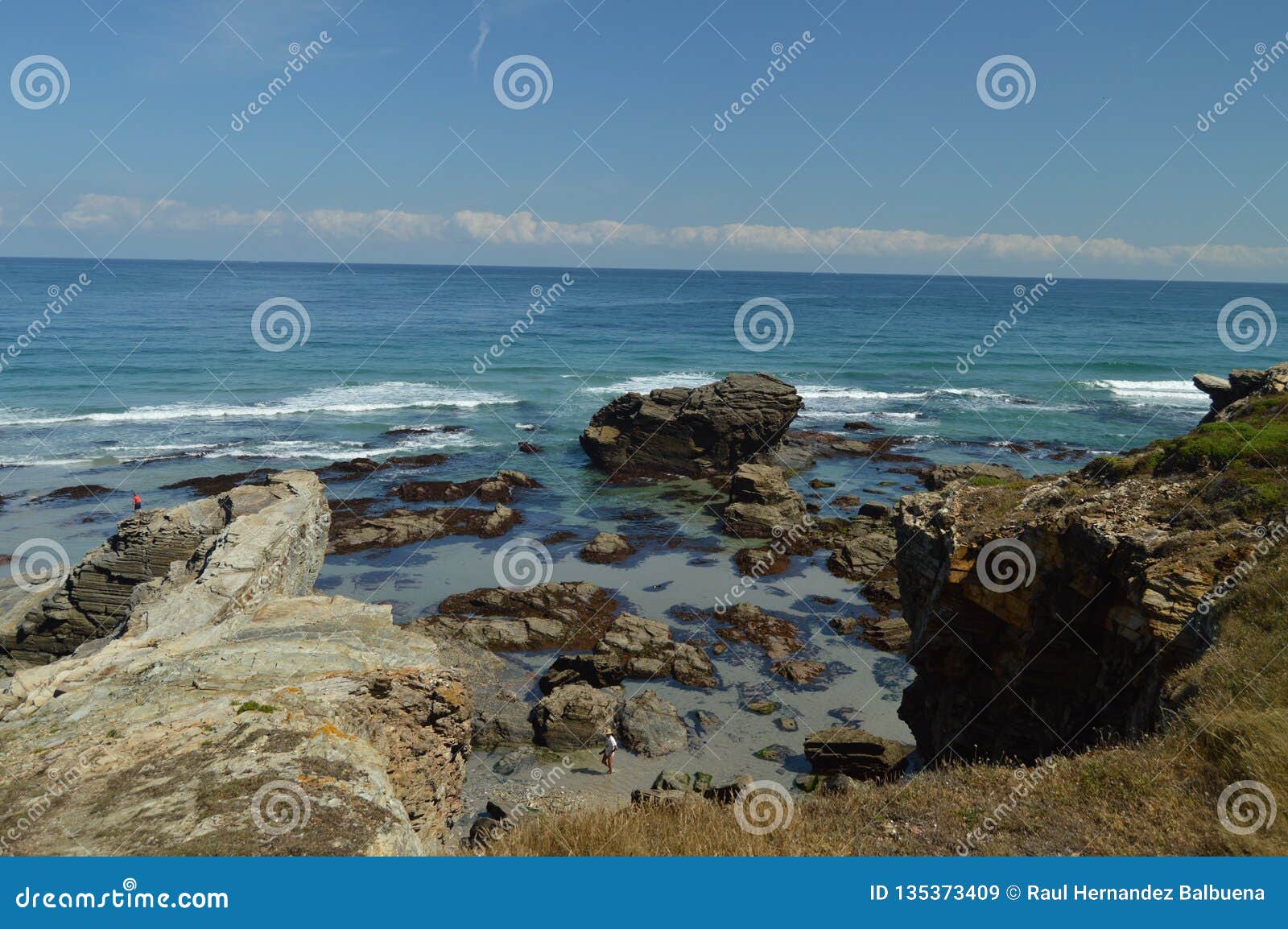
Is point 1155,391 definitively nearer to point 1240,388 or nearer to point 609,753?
point 1240,388

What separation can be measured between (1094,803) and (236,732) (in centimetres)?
882

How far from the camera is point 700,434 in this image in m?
37.8

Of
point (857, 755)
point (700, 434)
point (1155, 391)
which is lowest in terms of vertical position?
point (857, 755)

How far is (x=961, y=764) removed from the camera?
10.9 meters

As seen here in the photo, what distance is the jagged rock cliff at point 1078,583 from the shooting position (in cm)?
1083

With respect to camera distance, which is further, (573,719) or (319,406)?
(319,406)

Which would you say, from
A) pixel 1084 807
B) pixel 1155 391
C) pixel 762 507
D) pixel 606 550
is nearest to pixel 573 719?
pixel 606 550

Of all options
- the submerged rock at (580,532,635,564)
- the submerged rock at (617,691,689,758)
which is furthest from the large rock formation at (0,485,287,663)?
the submerged rock at (580,532,635,564)

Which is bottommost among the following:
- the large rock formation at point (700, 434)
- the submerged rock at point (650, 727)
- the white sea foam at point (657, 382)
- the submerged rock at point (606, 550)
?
the submerged rock at point (650, 727)

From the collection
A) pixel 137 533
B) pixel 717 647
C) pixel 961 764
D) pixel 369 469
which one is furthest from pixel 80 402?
pixel 961 764

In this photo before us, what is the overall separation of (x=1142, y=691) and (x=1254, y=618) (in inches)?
69.9

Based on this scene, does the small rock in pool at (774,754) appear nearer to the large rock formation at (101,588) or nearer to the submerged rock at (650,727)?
the submerged rock at (650,727)

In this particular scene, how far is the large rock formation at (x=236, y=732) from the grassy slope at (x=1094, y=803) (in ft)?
5.92

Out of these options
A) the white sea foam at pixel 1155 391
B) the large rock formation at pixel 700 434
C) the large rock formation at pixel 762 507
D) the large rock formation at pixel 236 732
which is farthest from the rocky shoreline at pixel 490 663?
the white sea foam at pixel 1155 391
